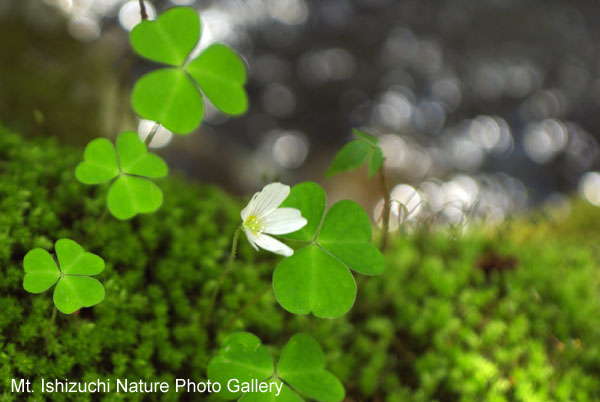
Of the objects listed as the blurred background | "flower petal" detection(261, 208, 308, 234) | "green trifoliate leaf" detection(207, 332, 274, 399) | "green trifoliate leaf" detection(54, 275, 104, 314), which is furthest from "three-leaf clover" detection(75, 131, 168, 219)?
the blurred background

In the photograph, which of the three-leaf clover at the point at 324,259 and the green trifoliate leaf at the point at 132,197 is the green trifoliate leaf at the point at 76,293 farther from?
the three-leaf clover at the point at 324,259

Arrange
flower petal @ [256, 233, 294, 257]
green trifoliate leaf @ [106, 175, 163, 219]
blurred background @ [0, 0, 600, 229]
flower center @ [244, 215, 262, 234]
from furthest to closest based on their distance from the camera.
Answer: blurred background @ [0, 0, 600, 229]
green trifoliate leaf @ [106, 175, 163, 219]
flower center @ [244, 215, 262, 234]
flower petal @ [256, 233, 294, 257]

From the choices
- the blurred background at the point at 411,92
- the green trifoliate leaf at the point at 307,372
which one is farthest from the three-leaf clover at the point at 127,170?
the blurred background at the point at 411,92

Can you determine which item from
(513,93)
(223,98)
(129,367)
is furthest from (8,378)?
(513,93)

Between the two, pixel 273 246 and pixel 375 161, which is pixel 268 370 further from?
pixel 375 161

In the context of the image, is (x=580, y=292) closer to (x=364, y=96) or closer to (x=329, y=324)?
(x=329, y=324)

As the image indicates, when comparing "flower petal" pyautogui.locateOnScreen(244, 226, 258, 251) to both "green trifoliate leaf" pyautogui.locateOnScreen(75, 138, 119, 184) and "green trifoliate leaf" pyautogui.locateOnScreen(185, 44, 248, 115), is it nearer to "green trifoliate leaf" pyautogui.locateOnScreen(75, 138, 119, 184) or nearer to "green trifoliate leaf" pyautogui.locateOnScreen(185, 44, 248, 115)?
"green trifoliate leaf" pyautogui.locateOnScreen(185, 44, 248, 115)
